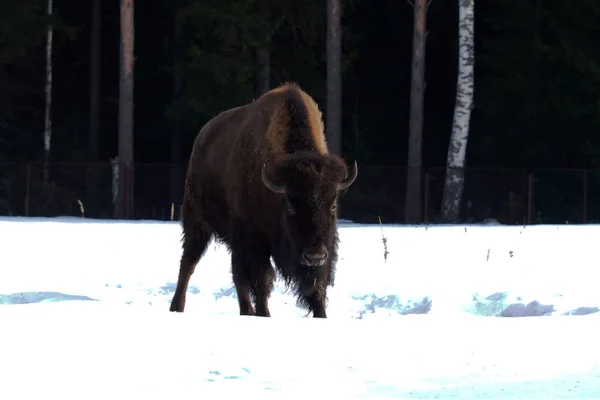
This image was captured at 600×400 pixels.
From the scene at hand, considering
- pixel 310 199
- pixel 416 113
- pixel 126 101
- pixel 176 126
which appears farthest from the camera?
pixel 176 126

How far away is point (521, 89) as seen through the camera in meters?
32.3

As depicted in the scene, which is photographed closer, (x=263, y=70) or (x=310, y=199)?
(x=310, y=199)

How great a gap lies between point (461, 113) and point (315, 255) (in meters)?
19.0

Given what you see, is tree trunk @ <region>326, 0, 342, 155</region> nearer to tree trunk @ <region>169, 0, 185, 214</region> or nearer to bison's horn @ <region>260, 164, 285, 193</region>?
tree trunk @ <region>169, 0, 185, 214</region>

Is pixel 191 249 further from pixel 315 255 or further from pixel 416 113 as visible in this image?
pixel 416 113

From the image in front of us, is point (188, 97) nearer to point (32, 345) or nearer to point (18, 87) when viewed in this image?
point (18, 87)

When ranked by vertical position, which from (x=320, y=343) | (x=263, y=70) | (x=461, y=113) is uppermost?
(x=263, y=70)

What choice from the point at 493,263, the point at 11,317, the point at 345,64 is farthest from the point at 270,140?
the point at 345,64

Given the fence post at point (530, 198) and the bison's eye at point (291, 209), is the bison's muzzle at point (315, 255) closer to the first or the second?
the bison's eye at point (291, 209)

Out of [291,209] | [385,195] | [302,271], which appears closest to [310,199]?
[291,209]

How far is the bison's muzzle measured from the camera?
33.5ft

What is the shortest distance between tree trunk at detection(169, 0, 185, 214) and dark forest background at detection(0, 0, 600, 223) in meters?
0.06

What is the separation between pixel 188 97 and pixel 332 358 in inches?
1015

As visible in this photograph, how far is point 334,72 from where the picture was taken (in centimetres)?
2964
